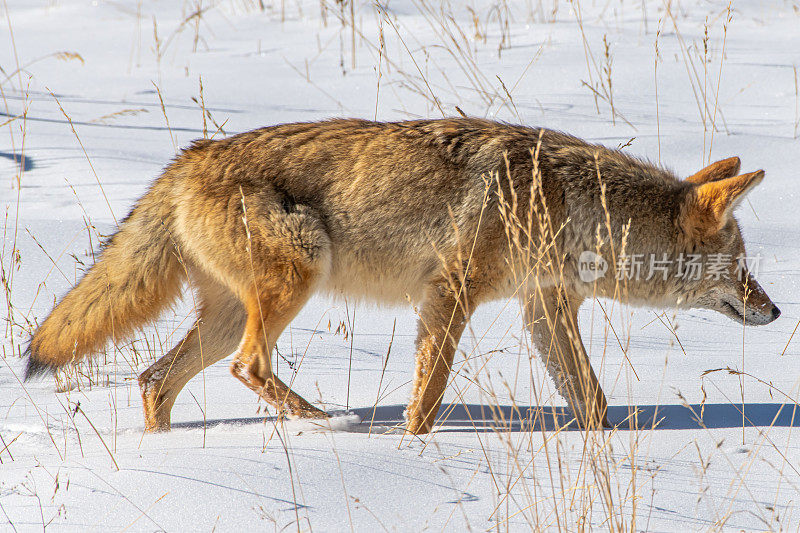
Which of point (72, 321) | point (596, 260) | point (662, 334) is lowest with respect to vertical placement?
point (662, 334)

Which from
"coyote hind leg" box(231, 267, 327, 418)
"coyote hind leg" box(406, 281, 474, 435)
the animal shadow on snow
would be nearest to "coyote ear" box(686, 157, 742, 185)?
the animal shadow on snow

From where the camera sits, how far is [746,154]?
24.9ft

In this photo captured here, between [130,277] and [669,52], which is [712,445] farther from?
[669,52]

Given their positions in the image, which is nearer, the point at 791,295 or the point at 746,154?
the point at 791,295

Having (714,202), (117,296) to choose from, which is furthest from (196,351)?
(714,202)

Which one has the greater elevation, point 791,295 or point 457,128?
point 457,128

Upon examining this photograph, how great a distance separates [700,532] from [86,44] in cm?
1124

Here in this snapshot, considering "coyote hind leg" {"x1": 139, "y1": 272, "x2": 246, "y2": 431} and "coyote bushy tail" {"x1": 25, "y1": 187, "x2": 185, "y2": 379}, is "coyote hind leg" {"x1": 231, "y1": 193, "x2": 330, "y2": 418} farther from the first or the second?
"coyote bushy tail" {"x1": 25, "y1": 187, "x2": 185, "y2": 379}

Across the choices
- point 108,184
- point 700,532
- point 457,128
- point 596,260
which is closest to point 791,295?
point 596,260

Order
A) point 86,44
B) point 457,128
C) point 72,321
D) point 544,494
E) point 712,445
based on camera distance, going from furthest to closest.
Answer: point 86,44, point 457,128, point 72,321, point 712,445, point 544,494

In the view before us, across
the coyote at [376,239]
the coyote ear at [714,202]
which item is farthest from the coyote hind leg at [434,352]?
the coyote ear at [714,202]

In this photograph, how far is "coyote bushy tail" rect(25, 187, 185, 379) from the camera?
165 inches

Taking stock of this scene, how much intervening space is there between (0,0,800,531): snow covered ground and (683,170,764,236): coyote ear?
0.69 metres

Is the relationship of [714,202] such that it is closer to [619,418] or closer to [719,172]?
[719,172]
